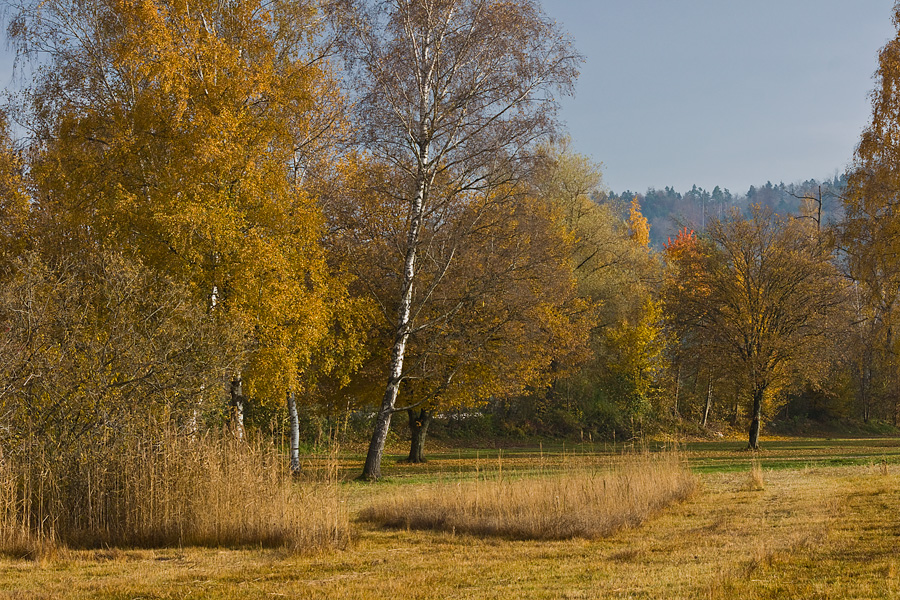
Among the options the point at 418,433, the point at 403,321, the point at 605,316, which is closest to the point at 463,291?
the point at 403,321

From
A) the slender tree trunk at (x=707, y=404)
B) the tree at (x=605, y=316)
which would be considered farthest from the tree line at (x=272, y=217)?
the slender tree trunk at (x=707, y=404)

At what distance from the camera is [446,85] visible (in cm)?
1623

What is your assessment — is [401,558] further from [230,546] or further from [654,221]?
[654,221]

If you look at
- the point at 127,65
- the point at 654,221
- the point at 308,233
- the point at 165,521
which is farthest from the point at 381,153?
the point at 654,221

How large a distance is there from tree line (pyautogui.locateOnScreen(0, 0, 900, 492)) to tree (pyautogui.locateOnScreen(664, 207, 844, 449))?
11.8ft

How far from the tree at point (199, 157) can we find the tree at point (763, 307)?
15462 mm

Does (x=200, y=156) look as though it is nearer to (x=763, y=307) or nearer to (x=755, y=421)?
(x=763, y=307)

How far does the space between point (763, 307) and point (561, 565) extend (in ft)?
70.8

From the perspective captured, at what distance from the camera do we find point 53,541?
829 centimetres

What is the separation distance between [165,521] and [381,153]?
32.0ft

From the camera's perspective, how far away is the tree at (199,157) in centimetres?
1425

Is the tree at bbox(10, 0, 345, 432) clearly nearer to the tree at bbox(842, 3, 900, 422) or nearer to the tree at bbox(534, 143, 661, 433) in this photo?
the tree at bbox(842, 3, 900, 422)

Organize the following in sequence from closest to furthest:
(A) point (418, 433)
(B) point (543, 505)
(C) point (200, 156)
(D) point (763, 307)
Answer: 1. (B) point (543, 505)
2. (C) point (200, 156)
3. (A) point (418, 433)
4. (D) point (763, 307)

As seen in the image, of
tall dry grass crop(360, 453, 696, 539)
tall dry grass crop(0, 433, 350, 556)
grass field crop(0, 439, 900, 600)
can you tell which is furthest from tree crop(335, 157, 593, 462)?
tall dry grass crop(0, 433, 350, 556)
